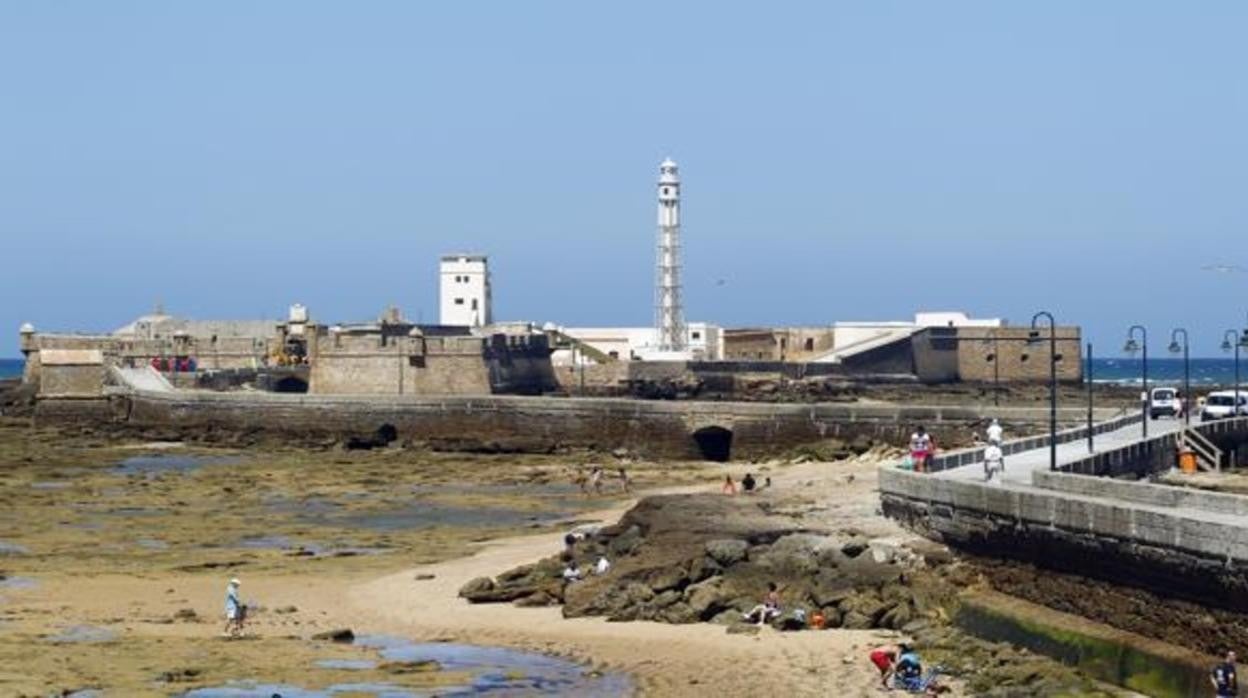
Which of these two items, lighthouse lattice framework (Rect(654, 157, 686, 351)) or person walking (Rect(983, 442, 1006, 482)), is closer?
person walking (Rect(983, 442, 1006, 482))

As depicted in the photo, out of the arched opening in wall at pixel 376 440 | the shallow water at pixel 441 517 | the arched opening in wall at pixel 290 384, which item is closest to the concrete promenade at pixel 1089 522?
the shallow water at pixel 441 517

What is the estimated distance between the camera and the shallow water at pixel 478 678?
24.7 meters

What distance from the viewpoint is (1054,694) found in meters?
22.5

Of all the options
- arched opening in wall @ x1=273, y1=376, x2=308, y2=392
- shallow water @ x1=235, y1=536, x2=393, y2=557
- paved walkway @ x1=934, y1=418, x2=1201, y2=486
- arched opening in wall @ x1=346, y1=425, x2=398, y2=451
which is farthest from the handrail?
arched opening in wall @ x1=273, y1=376, x2=308, y2=392

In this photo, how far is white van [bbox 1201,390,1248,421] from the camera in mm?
54125

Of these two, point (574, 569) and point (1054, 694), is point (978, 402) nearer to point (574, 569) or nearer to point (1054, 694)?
point (574, 569)

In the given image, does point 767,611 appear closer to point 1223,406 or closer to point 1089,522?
point 1089,522

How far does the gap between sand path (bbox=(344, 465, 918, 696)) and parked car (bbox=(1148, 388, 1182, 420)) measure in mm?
27401

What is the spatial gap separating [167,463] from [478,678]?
3973 centimetres

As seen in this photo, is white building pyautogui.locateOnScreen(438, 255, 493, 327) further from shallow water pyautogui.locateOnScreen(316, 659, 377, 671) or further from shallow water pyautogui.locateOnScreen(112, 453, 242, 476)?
shallow water pyautogui.locateOnScreen(316, 659, 377, 671)

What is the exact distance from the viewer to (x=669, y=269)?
349ft

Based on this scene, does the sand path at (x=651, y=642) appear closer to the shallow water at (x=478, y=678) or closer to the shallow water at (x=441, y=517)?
the shallow water at (x=478, y=678)

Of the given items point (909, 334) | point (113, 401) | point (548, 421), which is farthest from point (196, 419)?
point (909, 334)

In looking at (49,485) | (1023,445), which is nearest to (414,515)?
(1023,445)
